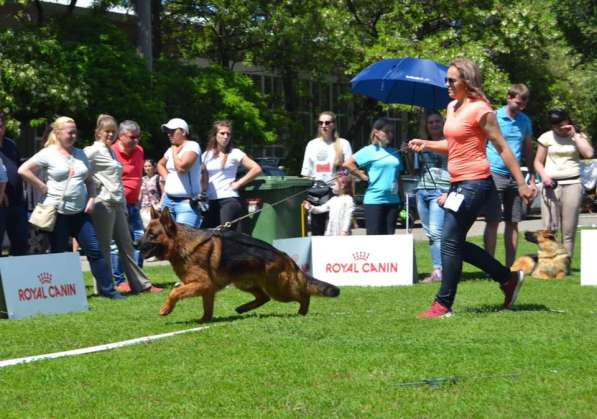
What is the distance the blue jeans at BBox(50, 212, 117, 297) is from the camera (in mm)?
12438

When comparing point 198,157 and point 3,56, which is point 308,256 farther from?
point 3,56

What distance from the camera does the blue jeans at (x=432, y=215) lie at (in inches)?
546

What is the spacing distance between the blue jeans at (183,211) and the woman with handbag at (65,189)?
123 centimetres

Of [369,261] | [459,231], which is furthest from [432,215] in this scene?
[459,231]

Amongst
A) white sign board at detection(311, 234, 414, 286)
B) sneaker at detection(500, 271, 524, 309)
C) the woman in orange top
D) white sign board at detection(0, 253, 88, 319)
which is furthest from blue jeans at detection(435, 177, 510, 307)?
white sign board at detection(311, 234, 414, 286)

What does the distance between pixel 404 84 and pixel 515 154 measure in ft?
9.07

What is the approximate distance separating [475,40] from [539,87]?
28.3 feet

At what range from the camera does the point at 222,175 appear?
13914 mm

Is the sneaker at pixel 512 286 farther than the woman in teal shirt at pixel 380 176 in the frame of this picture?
No

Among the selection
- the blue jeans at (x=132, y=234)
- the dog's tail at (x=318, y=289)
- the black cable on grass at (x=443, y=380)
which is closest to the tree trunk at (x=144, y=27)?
the blue jeans at (x=132, y=234)

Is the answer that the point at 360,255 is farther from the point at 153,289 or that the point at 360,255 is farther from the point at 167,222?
the point at 167,222

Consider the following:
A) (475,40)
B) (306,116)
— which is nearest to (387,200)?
(475,40)

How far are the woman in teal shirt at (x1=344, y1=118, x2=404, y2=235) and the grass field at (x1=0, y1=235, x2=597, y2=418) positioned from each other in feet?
12.7

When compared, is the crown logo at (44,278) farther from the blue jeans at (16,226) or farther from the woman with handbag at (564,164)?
the woman with handbag at (564,164)
